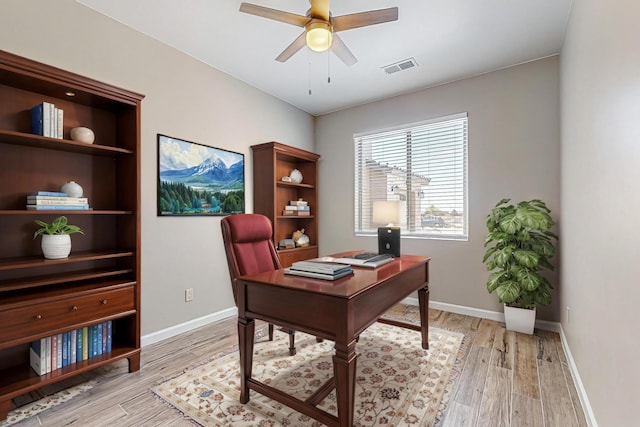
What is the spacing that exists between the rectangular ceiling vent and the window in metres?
0.76

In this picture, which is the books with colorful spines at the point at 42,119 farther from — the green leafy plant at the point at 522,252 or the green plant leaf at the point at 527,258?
the green plant leaf at the point at 527,258

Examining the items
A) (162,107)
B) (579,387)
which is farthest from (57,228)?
(579,387)

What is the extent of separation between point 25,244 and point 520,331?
4162 mm

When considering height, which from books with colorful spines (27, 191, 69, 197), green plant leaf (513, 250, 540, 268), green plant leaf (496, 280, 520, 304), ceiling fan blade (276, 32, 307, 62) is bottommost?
green plant leaf (496, 280, 520, 304)

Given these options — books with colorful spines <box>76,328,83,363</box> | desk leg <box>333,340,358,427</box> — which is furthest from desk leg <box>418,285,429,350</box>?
books with colorful spines <box>76,328,83,363</box>

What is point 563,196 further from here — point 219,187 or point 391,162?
point 219,187

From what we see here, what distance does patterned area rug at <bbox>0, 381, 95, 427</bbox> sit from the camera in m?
1.65

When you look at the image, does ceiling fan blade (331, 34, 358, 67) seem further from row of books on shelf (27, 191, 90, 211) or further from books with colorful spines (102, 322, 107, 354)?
books with colorful spines (102, 322, 107, 354)

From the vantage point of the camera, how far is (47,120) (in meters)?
1.88

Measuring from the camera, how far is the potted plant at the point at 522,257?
2607mm

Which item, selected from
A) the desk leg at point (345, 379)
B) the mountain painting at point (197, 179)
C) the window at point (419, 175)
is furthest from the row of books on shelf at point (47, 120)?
the window at point (419, 175)

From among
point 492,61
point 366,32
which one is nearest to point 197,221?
point 366,32

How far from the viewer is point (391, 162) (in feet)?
12.9

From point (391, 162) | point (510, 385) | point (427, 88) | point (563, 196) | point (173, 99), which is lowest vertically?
point (510, 385)
